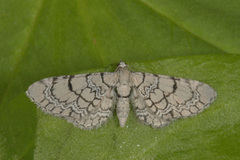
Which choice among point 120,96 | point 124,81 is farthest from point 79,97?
point 124,81

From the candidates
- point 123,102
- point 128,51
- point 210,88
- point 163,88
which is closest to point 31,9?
point 128,51

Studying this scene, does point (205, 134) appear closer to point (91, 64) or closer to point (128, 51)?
point (128, 51)

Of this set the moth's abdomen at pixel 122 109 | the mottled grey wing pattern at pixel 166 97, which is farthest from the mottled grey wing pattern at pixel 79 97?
the mottled grey wing pattern at pixel 166 97

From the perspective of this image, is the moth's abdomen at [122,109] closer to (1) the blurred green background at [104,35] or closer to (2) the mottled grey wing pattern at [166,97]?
(2) the mottled grey wing pattern at [166,97]

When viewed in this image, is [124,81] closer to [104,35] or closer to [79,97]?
[79,97]

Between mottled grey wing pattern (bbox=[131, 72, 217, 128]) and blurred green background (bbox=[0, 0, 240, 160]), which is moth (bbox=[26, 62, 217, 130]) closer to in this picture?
mottled grey wing pattern (bbox=[131, 72, 217, 128])

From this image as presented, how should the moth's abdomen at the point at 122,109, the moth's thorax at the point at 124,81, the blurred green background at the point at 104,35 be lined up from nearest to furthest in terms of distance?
the moth's abdomen at the point at 122,109 → the moth's thorax at the point at 124,81 → the blurred green background at the point at 104,35

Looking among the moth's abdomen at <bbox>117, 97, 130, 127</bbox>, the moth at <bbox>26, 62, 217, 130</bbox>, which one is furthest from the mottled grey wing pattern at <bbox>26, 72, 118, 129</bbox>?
the moth's abdomen at <bbox>117, 97, 130, 127</bbox>

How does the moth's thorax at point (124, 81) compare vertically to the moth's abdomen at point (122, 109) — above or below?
above
